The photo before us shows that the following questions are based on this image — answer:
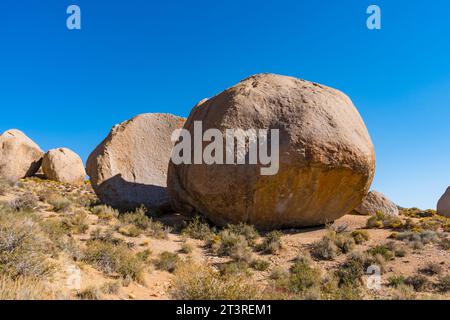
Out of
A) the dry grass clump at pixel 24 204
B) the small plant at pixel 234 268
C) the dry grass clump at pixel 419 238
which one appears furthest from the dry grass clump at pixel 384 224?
the dry grass clump at pixel 24 204

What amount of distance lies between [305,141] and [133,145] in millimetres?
7187

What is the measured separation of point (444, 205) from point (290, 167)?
14927 mm

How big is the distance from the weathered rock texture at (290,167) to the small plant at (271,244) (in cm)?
113

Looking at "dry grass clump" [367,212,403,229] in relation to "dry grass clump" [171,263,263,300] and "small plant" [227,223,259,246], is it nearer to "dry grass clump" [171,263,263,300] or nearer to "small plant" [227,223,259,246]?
"small plant" [227,223,259,246]

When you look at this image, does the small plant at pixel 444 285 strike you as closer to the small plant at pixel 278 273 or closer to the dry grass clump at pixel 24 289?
the small plant at pixel 278 273

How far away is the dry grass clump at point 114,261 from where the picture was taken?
5.23 m

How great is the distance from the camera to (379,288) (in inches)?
223

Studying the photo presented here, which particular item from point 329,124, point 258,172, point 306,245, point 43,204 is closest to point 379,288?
point 306,245

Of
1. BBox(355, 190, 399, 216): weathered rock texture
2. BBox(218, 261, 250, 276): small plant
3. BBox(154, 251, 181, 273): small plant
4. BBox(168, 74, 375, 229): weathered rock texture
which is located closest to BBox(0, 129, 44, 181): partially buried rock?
BBox(168, 74, 375, 229): weathered rock texture

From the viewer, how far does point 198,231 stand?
28.6 feet

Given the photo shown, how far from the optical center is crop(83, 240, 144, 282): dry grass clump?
5.23 meters

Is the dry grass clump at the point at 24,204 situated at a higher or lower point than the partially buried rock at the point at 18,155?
lower

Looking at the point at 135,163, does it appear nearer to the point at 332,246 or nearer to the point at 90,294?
the point at 332,246
